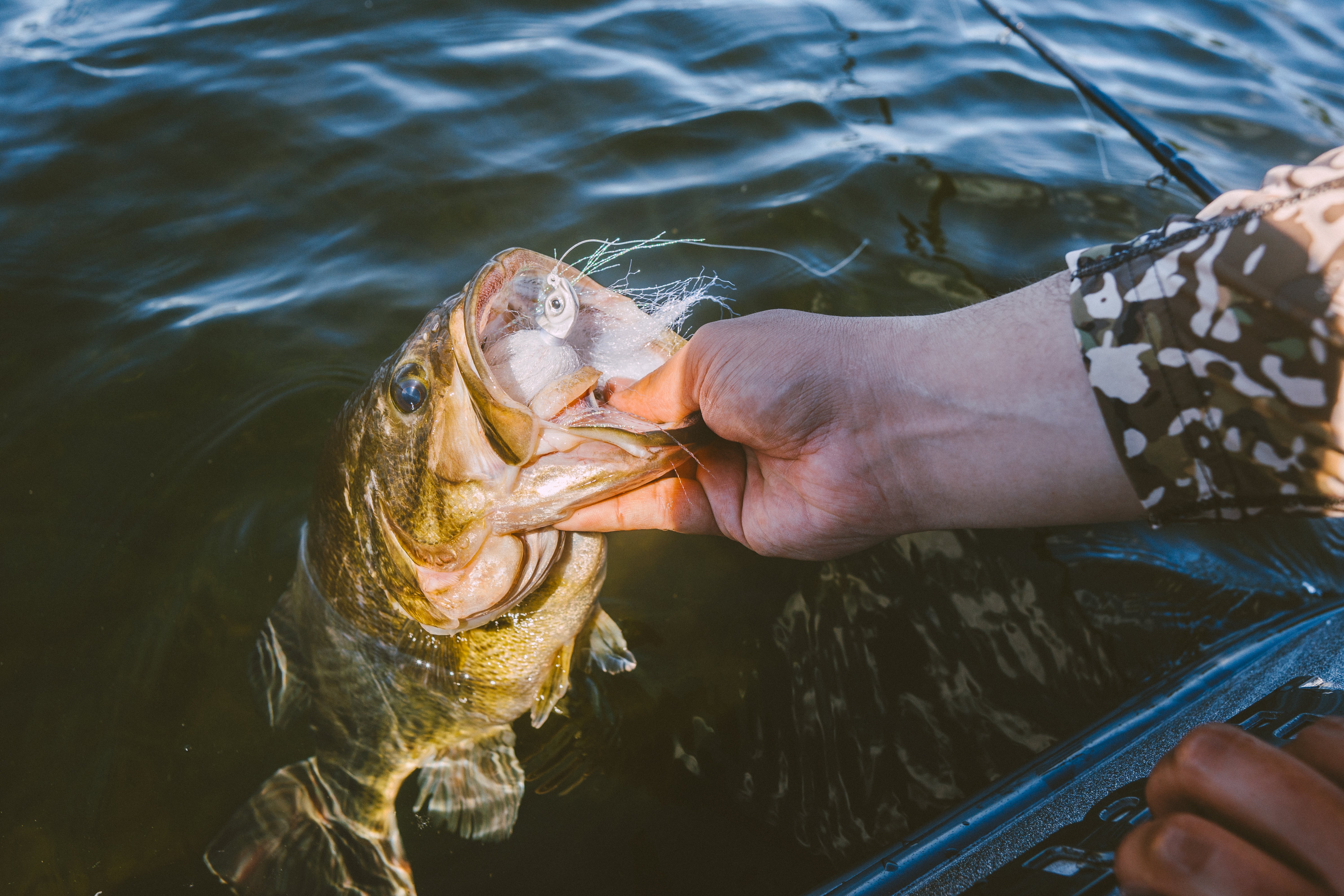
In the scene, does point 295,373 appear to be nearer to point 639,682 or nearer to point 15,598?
point 15,598

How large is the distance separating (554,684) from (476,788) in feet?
1.56

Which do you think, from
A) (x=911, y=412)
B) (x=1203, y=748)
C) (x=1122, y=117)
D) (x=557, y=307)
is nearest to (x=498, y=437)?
(x=557, y=307)

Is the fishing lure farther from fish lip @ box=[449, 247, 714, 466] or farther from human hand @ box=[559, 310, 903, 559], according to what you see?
human hand @ box=[559, 310, 903, 559]

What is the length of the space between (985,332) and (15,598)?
331 cm

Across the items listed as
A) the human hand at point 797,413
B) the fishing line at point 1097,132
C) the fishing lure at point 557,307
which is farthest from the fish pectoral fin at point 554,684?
the fishing line at point 1097,132

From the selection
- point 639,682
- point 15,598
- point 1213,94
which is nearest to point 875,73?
point 1213,94

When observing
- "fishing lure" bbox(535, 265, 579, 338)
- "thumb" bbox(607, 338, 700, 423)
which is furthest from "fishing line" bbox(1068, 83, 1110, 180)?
"fishing lure" bbox(535, 265, 579, 338)

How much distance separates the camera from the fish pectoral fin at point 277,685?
2.49 m

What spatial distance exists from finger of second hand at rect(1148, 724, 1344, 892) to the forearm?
2.13ft

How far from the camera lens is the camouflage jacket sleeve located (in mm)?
1270

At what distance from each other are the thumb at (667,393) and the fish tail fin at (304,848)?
1.76 metres

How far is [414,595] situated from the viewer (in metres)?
2.03

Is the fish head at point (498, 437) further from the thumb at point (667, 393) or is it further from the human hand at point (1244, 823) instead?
the human hand at point (1244, 823)

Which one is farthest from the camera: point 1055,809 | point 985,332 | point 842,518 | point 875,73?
point 875,73
